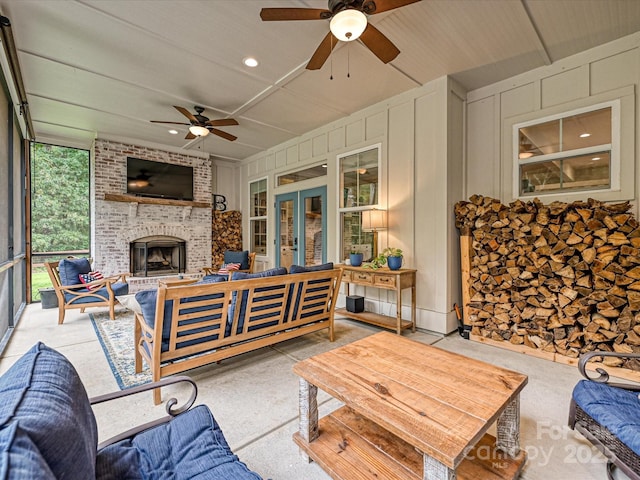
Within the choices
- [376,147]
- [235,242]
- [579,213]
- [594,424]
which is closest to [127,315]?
[235,242]

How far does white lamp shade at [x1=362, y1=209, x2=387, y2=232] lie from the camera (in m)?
4.24

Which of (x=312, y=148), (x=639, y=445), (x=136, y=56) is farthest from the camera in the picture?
(x=312, y=148)

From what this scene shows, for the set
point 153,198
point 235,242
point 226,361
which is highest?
point 153,198

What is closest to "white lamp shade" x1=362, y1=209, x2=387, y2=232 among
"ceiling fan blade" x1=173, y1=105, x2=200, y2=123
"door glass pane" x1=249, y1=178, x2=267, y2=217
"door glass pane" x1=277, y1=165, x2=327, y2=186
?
"door glass pane" x1=277, y1=165, x2=327, y2=186

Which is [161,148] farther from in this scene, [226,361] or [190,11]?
[226,361]

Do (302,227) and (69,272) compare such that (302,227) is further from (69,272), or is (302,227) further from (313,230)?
(69,272)

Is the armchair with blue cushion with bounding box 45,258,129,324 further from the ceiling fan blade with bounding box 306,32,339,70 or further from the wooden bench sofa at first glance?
the ceiling fan blade with bounding box 306,32,339,70

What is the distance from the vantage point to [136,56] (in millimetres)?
3277

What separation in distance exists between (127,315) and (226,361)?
2.60 m

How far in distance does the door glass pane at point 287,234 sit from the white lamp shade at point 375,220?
228cm

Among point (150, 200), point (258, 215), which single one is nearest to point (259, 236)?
point (258, 215)

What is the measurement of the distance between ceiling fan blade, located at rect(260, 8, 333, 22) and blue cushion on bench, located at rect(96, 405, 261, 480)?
2.58 meters

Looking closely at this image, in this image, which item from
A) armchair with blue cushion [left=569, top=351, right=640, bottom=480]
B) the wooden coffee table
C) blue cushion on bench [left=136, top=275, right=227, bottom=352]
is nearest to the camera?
the wooden coffee table

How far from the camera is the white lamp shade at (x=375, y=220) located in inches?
167
